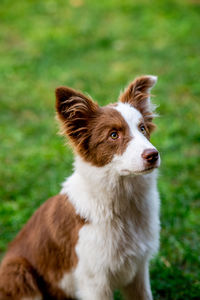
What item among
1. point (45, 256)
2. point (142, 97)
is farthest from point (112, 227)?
point (142, 97)

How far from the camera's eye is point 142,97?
319cm

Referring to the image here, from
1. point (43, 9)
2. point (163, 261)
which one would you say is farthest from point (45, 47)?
point (163, 261)

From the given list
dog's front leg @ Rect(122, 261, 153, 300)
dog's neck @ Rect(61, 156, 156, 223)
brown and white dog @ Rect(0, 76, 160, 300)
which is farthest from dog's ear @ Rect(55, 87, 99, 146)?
dog's front leg @ Rect(122, 261, 153, 300)

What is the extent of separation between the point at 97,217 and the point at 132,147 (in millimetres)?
670

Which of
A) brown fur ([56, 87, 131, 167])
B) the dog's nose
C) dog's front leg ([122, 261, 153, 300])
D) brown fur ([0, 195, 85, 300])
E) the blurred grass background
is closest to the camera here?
the dog's nose

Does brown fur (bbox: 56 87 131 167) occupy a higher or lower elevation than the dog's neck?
higher

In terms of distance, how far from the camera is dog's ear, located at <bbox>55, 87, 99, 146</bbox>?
289 centimetres

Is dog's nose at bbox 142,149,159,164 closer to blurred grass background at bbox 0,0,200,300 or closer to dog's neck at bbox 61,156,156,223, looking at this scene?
dog's neck at bbox 61,156,156,223

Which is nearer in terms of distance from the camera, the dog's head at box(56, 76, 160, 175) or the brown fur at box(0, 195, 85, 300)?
the dog's head at box(56, 76, 160, 175)

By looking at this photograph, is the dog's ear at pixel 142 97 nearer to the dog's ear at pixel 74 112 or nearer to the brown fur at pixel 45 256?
the dog's ear at pixel 74 112

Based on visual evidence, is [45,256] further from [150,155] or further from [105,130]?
[150,155]

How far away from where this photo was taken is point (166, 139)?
5.96 meters

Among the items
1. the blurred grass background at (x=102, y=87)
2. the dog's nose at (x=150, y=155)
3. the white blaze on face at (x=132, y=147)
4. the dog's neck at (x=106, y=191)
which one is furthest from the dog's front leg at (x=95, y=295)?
the dog's nose at (x=150, y=155)

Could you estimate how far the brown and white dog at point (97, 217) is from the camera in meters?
2.89
